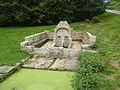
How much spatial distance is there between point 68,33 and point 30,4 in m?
9.49

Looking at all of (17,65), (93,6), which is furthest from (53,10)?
(17,65)

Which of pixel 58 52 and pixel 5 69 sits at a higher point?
pixel 58 52

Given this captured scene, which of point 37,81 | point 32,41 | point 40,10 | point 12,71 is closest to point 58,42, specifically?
point 32,41

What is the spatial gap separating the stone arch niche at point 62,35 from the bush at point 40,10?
7.14m

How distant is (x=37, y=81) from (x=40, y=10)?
457 inches

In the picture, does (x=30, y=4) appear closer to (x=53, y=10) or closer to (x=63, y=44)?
(x=53, y=10)

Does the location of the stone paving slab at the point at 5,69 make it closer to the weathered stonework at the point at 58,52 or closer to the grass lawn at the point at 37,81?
the grass lawn at the point at 37,81

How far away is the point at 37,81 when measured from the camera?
3.19 metres

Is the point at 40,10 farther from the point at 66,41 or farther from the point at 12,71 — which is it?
the point at 12,71

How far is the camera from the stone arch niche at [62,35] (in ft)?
22.1

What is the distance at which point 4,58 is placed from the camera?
183 inches

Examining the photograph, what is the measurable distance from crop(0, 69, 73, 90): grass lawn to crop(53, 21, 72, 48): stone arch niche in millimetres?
3384

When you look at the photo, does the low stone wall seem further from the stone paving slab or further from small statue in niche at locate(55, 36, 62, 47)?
small statue in niche at locate(55, 36, 62, 47)

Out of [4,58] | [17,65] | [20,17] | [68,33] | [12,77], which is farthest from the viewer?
[20,17]
